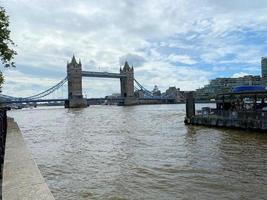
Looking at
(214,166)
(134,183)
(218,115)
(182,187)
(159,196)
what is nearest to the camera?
(159,196)

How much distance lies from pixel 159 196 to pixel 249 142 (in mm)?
19282

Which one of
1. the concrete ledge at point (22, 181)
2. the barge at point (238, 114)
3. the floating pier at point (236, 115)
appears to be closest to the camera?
the concrete ledge at point (22, 181)

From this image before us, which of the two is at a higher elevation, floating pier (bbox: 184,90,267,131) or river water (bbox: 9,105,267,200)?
floating pier (bbox: 184,90,267,131)

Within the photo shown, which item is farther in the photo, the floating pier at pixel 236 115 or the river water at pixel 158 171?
the floating pier at pixel 236 115

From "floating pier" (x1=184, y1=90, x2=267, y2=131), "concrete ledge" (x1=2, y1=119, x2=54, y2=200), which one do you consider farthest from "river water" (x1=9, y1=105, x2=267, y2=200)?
"floating pier" (x1=184, y1=90, x2=267, y2=131)

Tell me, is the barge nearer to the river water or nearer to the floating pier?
the floating pier

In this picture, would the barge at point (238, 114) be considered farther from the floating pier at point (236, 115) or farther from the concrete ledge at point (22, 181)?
the concrete ledge at point (22, 181)

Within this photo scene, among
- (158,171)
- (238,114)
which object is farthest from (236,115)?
(158,171)

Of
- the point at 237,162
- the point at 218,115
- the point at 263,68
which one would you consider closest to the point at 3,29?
the point at 237,162

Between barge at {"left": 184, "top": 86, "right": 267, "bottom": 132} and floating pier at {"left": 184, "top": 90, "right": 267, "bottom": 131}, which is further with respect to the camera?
barge at {"left": 184, "top": 86, "right": 267, "bottom": 132}

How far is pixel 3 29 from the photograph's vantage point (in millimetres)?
27266

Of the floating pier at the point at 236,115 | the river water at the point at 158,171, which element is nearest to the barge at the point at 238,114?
the floating pier at the point at 236,115

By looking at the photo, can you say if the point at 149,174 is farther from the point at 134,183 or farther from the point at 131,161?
the point at 131,161

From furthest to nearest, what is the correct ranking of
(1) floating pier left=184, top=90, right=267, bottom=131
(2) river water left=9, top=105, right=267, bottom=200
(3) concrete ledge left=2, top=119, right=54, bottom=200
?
(1) floating pier left=184, top=90, right=267, bottom=131, (2) river water left=9, top=105, right=267, bottom=200, (3) concrete ledge left=2, top=119, right=54, bottom=200
